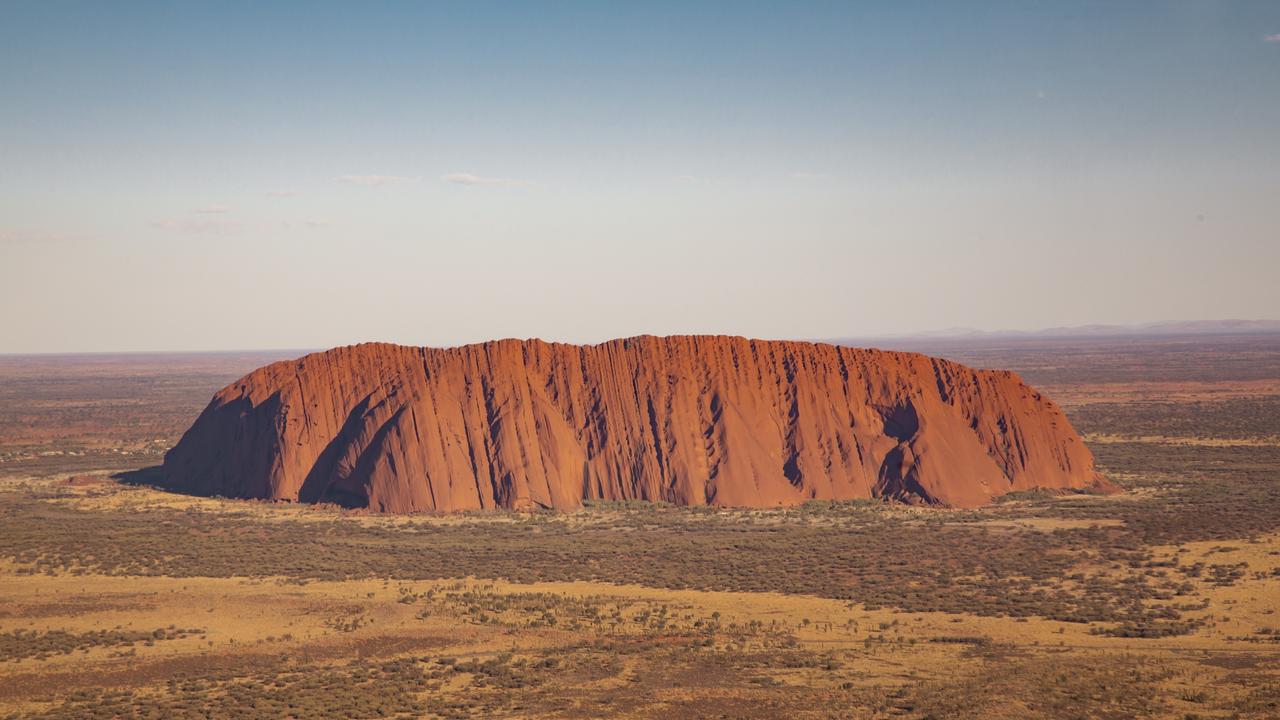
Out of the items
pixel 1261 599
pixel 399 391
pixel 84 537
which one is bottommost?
pixel 1261 599

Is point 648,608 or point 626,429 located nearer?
point 648,608

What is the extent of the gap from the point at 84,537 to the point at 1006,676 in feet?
124

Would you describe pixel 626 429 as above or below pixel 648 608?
above

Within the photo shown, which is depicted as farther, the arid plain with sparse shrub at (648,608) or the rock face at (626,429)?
the rock face at (626,429)

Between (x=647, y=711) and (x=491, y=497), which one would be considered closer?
(x=647, y=711)

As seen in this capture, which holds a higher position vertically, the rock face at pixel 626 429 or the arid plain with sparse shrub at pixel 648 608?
the rock face at pixel 626 429

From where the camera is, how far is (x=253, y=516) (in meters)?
54.4

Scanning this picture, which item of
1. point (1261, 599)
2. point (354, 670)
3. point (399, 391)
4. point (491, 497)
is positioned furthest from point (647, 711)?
point (399, 391)

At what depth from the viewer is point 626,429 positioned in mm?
58781

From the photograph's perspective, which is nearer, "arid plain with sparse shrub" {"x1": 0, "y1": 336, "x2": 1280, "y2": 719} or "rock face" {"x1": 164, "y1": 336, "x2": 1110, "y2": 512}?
"arid plain with sparse shrub" {"x1": 0, "y1": 336, "x2": 1280, "y2": 719}

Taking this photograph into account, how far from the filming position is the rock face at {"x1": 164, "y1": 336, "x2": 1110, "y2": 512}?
186ft

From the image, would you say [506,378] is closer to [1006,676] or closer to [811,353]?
[811,353]

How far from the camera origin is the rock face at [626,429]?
186ft

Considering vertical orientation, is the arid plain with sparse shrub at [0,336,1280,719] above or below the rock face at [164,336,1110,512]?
below
